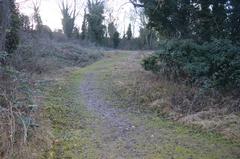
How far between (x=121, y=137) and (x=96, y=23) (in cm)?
3563

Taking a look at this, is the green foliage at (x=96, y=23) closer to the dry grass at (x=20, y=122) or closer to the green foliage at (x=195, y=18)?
the green foliage at (x=195, y=18)

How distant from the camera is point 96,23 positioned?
42375 millimetres

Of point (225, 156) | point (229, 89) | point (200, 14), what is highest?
point (200, 14)

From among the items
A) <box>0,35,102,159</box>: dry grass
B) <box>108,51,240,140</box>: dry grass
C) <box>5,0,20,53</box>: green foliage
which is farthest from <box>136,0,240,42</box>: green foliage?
<box>0,35,102,159</box>: dry grass

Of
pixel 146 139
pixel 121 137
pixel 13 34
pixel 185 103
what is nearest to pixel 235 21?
pixel 185 103

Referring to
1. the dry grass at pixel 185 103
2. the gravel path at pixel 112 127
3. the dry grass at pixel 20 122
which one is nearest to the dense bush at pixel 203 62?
the dry grass at pixel 185 103

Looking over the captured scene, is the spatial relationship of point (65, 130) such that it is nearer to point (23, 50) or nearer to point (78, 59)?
point (23, 50)

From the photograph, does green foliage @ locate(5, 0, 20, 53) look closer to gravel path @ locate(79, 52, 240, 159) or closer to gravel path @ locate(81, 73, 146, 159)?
gravel path @ locate(81, 73, 146, 159)

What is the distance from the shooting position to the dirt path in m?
6.88

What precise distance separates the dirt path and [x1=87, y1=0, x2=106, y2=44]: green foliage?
103ft

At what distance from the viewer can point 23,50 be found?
50.6 feet

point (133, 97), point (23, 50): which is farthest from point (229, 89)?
point (23, 50)

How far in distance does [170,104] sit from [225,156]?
3673mm

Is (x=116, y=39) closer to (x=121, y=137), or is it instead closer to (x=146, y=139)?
(x=121, y=137)
